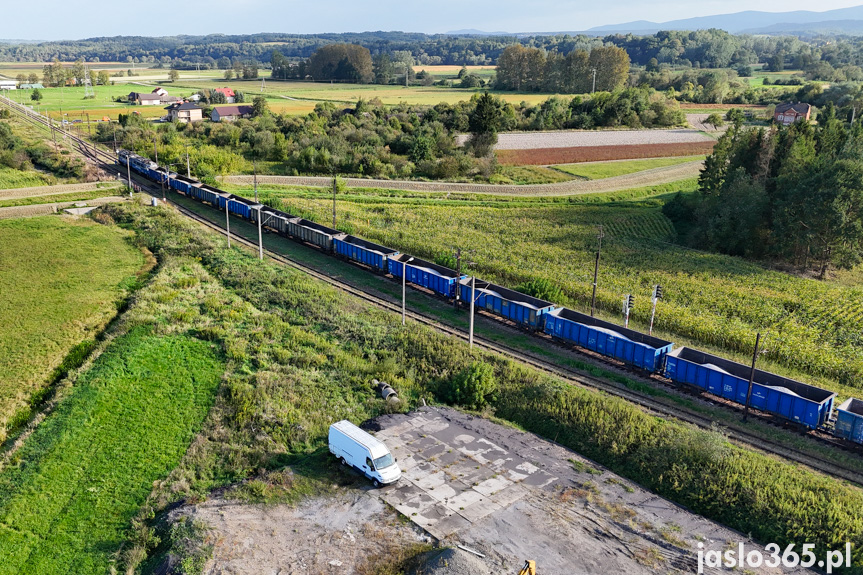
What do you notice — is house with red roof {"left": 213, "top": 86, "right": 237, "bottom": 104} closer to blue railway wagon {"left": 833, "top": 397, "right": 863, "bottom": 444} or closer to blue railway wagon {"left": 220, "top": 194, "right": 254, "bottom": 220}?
blue railway wagon {"left": 220, "top": 194, "right": 254, "bottom": 220}

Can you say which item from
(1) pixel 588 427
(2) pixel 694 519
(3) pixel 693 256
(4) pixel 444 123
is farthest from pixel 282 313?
(4) pixel 444 123

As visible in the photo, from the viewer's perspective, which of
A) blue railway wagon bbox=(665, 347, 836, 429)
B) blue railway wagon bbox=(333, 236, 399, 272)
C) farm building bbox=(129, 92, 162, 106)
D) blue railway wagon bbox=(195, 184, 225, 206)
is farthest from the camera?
farm building bbox=(129, 92, 162, 106)

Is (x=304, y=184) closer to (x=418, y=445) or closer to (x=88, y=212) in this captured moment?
(x=88, y=212)

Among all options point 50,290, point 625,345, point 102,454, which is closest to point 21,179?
point 50,290

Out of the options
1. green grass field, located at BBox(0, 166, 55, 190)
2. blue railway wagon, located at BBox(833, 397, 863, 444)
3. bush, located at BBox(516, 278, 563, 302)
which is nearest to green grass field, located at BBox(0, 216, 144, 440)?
green grass field, located at BBox(0, 166, 55, 190)

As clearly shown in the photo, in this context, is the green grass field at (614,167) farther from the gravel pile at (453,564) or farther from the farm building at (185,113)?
the gravel pile at (453,564)

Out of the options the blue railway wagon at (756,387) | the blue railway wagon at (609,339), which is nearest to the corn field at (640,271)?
the blue railway wagon at (756,387)
